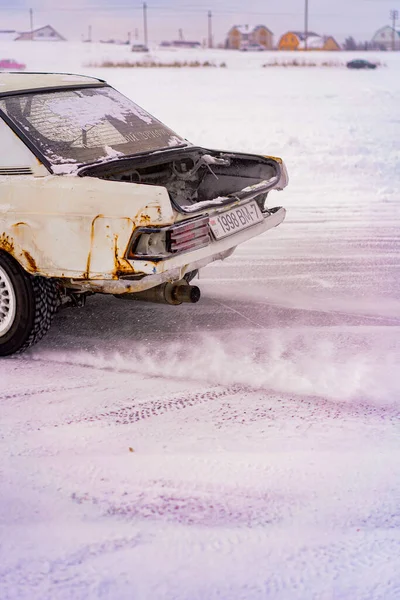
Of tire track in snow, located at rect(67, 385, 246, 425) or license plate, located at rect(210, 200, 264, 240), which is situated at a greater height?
license plate, located at rect(210, 200, 264, 240)

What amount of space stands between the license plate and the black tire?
1052 millimetres

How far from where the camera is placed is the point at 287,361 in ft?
16.5

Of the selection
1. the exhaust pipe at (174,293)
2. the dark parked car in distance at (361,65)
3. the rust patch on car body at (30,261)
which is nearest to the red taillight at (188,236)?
the exhaust pipe at (174,293)

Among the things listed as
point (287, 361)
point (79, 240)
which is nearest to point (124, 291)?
point (79, 240)

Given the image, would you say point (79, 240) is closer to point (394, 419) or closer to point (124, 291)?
point (124, 291)

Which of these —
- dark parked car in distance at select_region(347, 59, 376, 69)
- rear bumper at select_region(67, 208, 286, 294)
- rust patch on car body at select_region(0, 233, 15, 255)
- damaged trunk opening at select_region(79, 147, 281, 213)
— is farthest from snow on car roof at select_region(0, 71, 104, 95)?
dark parked car in distance at select_region(347, 59, 376, 69)

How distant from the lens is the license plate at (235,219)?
17.0 feet

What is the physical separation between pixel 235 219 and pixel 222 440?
1.86 metres

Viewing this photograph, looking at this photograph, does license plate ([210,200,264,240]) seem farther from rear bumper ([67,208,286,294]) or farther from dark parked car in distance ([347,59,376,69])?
dark parked car in distance ([347,59,376,69])

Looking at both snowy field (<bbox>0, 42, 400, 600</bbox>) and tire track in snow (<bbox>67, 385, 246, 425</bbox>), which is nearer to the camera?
snowy field (<bbox>0, 42, 400, 600</bbox>)

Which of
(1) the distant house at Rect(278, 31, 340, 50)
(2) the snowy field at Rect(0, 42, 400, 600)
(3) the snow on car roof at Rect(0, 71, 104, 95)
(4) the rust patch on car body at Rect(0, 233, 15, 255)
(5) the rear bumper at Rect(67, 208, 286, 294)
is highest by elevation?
(1) the distant house at Rect(278, 31, 340, 50)

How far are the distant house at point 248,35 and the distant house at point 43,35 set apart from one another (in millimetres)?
20492

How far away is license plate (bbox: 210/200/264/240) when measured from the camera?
5.19 m

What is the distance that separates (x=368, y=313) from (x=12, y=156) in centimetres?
261
